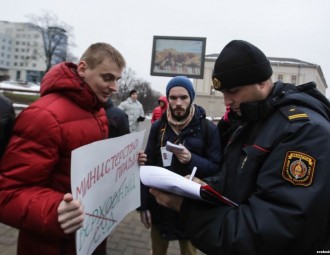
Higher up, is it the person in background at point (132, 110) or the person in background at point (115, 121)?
the person in background at point (115, 121)

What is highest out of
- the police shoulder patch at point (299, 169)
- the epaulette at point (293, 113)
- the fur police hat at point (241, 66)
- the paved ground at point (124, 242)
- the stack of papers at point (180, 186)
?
the fur police hat at point (241, 66)

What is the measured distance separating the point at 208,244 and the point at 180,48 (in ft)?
38.9

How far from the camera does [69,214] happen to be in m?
1.40

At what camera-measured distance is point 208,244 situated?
138 cm

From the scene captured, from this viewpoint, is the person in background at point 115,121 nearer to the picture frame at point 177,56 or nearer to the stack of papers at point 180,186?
the stack of papers at point 180,186

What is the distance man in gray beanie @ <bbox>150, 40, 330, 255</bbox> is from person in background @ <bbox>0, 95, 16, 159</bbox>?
780 millimetres

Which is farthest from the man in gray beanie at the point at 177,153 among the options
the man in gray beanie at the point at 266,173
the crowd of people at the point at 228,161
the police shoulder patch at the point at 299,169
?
the police shoulder patch at the point at 299,169

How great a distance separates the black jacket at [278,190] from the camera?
48.5 inches

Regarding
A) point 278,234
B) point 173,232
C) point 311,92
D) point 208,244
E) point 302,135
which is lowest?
point 173,232

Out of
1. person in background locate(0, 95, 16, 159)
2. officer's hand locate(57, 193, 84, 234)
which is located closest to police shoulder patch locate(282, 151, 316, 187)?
officer's hand locate(57, 193, 84, 234)

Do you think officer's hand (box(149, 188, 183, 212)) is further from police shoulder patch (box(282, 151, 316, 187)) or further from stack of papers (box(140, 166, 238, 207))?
police shoulder patch (box(282, 151, 316, 187))

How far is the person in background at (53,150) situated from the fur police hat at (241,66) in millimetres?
724

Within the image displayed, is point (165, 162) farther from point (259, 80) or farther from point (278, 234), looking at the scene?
point (278, 234)

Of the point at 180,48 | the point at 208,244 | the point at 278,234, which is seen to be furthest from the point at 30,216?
the point at 180,48
